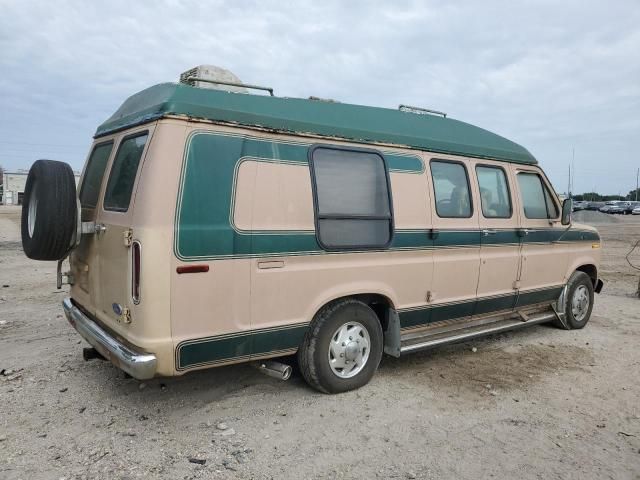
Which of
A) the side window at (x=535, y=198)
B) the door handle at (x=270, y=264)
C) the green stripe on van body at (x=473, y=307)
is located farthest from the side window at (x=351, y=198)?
the side window at (x=535, y=198)

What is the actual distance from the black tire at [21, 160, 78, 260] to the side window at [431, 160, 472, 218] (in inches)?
127

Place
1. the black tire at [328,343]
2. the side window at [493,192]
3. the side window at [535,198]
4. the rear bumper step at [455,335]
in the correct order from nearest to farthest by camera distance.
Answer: the black tire at [328,343] → the rear bumper step at [455,335] → the side window at [493,192] → the side window at [535,198]

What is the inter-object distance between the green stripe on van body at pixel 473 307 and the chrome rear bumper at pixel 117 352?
7.69ft

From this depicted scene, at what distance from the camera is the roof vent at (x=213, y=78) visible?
431 cm

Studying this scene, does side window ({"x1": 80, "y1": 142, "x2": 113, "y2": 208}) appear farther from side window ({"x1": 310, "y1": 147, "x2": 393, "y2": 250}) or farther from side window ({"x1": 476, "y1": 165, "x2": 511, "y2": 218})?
side window ({"x1": 476, "y1": 165, "x2": 511, "y2": 218})

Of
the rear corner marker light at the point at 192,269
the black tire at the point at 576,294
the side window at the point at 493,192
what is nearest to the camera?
the rear corner marker light at the point at 192,269

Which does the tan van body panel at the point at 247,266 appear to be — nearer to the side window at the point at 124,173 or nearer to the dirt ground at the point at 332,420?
the side window at the point at 124,173

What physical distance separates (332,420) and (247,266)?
137cm

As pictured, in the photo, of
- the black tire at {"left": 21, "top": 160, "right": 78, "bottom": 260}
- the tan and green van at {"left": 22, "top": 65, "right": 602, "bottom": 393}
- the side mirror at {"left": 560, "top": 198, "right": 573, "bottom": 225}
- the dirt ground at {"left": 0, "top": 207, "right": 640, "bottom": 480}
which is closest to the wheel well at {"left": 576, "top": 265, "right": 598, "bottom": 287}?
the side mirror at {"left": 560, "top": 198, "right": 573, "bottom": 225}

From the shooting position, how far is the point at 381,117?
16.1 ft

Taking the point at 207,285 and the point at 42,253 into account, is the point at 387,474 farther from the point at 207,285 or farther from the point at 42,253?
the point at 42,253

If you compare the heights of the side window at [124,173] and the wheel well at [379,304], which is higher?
the side window at [124,173]

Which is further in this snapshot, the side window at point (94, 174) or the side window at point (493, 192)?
the side window at point (493, 192)

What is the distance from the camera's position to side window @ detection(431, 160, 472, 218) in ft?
16.9
